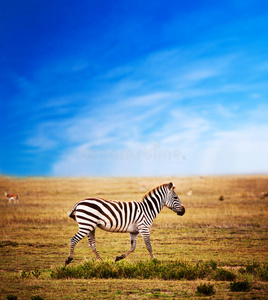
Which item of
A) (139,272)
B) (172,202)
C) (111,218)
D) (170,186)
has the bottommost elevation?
(139,272)

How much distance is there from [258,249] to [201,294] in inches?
300

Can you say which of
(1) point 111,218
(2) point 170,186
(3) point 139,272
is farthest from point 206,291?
(2) point 170,186

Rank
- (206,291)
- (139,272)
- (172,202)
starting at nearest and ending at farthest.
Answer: (206,291)
(139,272)
(172,202)

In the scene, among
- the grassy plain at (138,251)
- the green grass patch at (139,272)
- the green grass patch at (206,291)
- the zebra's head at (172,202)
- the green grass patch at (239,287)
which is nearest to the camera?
the green grass patch at (206,291)

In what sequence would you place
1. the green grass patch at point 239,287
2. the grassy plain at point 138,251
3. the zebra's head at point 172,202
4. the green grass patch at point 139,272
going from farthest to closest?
the zebra's head at point 172,202 < the green grass patch at point 139,272 < the grassy plain at point 138,251 < the green grass patch at point 239,287

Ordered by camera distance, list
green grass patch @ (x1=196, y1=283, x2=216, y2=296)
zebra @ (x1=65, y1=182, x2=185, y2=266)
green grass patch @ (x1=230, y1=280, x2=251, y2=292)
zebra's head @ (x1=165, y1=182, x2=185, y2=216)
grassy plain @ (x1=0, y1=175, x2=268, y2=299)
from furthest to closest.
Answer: zebra's head @ (x1=165, y1=182, x2=185, y2=216), zebra @ (x1=65, y1=182, x2=185, y2=266), grassy plain @ (x1=0, y1=175, x2=268, y2=299), green grass patch @ (x1=230, y1=280, x2=251, y2=292), green grass patch @ (x1=196, y1=283, x2=216, y2=296)

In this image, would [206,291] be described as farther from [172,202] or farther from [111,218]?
[172,202]

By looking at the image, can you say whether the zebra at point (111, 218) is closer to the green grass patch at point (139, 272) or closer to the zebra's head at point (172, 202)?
the zebra's head at point (172, 202)

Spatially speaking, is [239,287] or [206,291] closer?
[206,291]

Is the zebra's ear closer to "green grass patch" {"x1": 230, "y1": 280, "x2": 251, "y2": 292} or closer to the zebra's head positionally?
the zebra's head

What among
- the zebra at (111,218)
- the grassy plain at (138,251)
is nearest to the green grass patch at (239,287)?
the grassy plain at (138,251)

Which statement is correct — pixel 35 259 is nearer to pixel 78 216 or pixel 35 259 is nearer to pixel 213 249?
pixel 78 216

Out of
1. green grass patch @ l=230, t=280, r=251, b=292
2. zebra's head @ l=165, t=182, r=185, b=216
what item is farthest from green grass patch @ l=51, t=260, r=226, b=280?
zebra's head @ l=165, t=182, r=185, b=216

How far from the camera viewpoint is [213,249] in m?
14.5
